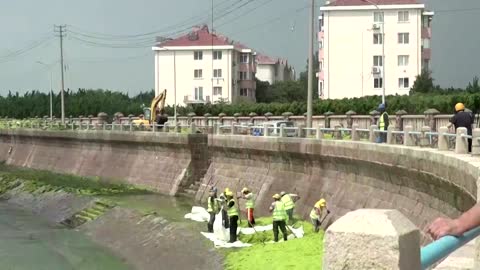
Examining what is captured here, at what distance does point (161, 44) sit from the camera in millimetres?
84562

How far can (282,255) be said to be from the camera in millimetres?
17438

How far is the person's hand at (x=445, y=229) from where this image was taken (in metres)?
3.82

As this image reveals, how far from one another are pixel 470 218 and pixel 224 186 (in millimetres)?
28427

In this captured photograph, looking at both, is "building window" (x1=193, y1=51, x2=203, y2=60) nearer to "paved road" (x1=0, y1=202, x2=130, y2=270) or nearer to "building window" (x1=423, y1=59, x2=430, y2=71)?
"building window" (x1=423, y1=59, x2=430, y2=71)

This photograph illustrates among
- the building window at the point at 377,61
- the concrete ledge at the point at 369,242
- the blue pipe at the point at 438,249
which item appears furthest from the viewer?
the building window at the point at 377,61

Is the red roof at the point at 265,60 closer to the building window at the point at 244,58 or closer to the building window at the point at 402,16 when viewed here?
the building window at the point at 244,58

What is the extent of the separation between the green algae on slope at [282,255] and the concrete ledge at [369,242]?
467 inches

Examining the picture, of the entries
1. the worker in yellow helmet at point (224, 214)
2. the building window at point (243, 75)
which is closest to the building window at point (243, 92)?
the building window at point (243, 75)

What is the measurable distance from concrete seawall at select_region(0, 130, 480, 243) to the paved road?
254 inches

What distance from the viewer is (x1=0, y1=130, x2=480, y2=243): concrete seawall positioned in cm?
1625

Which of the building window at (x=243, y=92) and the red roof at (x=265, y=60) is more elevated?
the red roof at (x=265, y=60)

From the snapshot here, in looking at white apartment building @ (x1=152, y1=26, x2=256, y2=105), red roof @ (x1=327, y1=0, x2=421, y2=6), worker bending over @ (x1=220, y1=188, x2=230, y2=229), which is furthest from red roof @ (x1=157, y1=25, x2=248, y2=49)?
worker bending over @ (x1=220, y1=188, x2=230, y2=229)

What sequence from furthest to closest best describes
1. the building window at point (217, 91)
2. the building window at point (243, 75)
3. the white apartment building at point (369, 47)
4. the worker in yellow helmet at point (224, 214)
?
the building window at point (243, 75), the building window at point (217, 91), the white apartment building at point (369, 47), the worker in yellow helmet at point (224, 214)

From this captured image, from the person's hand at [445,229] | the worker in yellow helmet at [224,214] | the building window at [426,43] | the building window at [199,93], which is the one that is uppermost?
the building window at [426,43]
